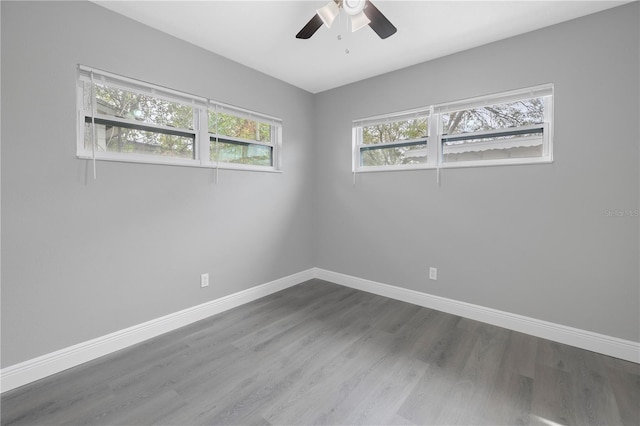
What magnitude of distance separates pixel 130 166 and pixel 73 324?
1238 millimetres

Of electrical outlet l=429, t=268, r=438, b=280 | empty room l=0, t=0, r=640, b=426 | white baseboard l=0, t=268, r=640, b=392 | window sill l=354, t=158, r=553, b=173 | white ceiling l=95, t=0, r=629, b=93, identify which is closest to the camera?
empty room l=0, t=0, r=640, b=426

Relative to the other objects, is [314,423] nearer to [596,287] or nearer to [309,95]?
[596,287]

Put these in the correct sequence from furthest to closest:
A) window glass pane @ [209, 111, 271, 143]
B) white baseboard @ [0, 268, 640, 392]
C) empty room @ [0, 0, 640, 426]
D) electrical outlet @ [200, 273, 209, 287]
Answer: window glass pane @ [209, 111, 271, 143]
electrical outlet @ [200, 273, 209, 287]
white baseboard @ [0, 268, 640, 392]
empty room @ [0, 0, 640, 426]

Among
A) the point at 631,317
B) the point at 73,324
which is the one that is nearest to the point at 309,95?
the point at 73,324

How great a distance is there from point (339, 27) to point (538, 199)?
2.26 metres

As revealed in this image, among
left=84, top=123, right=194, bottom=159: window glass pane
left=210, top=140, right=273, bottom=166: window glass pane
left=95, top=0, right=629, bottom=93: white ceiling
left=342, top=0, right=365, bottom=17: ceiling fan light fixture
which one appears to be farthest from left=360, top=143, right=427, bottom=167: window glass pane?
left=84, top=123, right=194, bottom=159: window glass pane

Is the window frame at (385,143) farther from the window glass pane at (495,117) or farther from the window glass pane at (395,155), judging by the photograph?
the window glass pane at (495,117)

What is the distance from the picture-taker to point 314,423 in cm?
153

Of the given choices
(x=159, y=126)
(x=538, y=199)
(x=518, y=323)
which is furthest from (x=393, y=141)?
(x=159, y=126)

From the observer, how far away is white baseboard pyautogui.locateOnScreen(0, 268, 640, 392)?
1892 millimetres

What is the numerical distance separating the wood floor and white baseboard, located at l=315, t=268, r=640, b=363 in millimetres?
85

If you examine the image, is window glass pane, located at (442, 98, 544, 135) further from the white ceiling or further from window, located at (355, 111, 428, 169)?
the white ceiling

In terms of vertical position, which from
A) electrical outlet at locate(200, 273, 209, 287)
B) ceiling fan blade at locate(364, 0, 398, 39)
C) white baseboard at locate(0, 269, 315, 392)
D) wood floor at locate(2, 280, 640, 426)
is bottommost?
wood floor at locate(2, 280, 640, 426)

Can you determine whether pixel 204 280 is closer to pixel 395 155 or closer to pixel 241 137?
pixel 241 137
